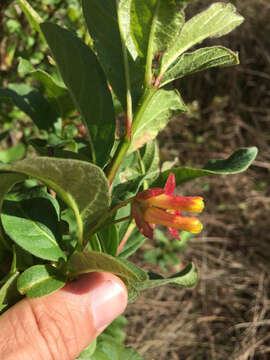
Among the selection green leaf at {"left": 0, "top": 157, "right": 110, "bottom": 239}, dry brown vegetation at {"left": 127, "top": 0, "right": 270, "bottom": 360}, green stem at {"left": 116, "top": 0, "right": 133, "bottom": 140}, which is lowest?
dry brown vegetation at {"left": 127, "top": 0, "right": 270, "bottom": 360}

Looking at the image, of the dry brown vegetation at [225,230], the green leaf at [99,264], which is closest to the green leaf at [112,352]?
the green leaf at [99,264]

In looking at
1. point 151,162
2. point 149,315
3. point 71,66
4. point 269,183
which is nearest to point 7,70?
point 151,162

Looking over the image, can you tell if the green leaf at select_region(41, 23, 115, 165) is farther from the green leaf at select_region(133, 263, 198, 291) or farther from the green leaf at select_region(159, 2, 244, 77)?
the green leaf at select_region(133, 263, 198, 291)

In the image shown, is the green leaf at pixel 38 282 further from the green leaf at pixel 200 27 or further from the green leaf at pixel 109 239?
the green leaf at pixel 200 27

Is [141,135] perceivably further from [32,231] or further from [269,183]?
[269,183]

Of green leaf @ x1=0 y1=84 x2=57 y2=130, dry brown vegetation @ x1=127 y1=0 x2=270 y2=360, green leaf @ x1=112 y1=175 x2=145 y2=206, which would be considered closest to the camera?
green leaf @ x1=112 y1=175 x2=145 y2=206

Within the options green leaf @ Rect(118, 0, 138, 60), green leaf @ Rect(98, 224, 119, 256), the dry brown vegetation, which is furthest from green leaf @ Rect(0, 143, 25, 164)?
the dry brown vegetation

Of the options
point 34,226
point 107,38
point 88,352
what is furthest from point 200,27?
point 88,352
